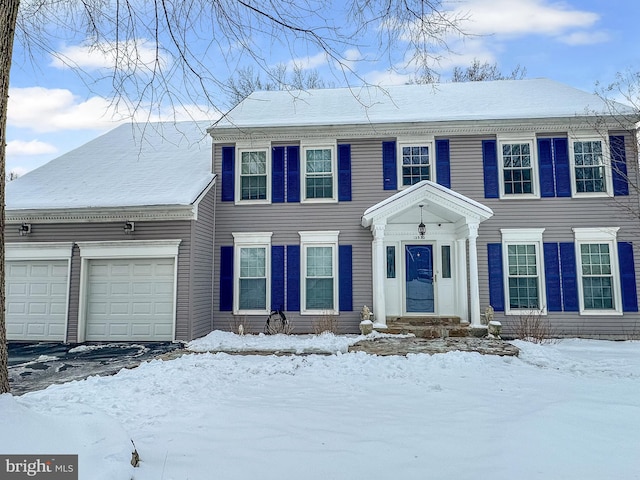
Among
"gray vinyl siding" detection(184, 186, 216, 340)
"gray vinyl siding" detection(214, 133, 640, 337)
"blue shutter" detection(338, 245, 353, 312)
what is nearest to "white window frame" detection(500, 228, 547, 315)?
"gray vinyl siding" detection(214, 133, 640, 337)

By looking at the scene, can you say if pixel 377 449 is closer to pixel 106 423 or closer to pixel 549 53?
pixel 106 423

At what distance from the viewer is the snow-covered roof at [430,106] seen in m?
9.79

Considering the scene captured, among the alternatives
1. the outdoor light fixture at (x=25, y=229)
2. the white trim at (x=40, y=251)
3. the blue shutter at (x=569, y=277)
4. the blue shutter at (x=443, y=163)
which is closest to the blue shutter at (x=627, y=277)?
the blue shutter at (x=569, y=277)

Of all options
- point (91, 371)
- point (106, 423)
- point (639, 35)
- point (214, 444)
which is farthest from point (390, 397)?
point (639, 35)

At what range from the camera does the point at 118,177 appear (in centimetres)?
1016

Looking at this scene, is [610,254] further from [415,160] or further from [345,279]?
[345,279]

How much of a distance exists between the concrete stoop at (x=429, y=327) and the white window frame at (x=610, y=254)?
3.11 m

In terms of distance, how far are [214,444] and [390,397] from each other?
2.25 metres

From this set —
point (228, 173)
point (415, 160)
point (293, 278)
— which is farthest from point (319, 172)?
point (293, 278)

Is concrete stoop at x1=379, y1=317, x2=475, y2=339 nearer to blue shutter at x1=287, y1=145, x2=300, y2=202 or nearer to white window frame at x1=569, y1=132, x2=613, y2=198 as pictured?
blue shutter at x1=287, y1=145, x2=300, y2=202

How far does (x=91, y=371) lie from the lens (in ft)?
20.4

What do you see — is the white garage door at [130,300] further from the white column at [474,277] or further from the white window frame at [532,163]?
the white window frame at [532,163]

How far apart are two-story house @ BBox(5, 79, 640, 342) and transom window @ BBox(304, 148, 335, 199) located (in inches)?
1.2

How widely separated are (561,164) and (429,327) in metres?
5.37
